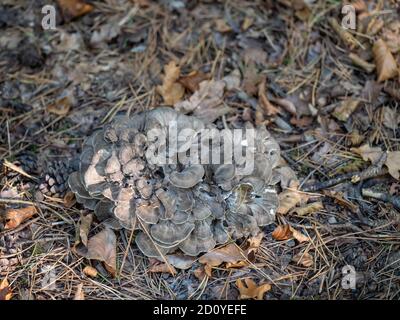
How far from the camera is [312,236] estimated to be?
11.6ft

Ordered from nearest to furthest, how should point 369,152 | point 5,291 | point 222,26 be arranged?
1. point 5,291
2. point 369,152
3. point 222,26

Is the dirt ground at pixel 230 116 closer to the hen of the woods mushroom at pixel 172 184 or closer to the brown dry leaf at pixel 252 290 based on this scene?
the brown dry leaf at pixel 252 290

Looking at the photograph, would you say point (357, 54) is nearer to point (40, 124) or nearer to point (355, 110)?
point (355, 110)

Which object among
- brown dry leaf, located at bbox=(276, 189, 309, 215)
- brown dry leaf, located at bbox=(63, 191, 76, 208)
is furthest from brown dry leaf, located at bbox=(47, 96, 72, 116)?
brown dry leaf, located at bbox=(276, 189, 309, 215)

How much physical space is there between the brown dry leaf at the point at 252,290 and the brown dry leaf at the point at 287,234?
1.34ft

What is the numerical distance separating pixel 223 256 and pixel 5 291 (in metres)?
1.49

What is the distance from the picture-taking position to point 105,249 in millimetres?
3346

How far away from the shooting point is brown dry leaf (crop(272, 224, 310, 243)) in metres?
A: 3.47

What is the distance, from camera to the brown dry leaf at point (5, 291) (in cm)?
317

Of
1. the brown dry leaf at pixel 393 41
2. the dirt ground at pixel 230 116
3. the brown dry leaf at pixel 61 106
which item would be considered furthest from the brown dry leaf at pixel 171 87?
the brown dry leaf at pixel 393 41

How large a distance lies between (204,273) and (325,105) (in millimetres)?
1953

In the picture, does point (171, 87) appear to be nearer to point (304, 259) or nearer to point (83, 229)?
point (83, 229)

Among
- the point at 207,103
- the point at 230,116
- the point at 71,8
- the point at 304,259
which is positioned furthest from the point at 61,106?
the point at 304,259
